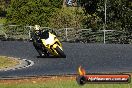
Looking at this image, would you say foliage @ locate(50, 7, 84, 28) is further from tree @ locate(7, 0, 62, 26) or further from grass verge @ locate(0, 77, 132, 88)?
grass verge @ locate(0, 77, 132, 88)

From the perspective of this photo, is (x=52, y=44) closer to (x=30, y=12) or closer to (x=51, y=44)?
(x=51, y=44)

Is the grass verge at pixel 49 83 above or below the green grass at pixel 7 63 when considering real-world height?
above

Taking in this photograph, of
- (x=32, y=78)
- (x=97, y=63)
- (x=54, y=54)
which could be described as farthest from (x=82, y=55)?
(x=32, y=78)

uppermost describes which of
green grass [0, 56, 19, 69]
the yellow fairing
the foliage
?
the yellow fairing

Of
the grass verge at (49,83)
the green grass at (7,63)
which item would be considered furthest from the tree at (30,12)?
the grass verge at (49,83)

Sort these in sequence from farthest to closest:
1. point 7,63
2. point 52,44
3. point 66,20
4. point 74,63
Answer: point 66,20 → point 52,44 → point 74,63 → point 7,63

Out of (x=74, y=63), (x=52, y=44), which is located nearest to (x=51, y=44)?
(x=52, y=44)

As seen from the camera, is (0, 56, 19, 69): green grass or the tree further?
the tree

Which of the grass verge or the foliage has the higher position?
the grass verge

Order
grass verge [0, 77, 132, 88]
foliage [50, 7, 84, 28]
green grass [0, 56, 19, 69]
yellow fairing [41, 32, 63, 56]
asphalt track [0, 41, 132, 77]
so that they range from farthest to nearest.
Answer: foliage [50, 7, 84, 28], yellow fairing [41, 32, 63, 56], green grass [0, 56, 19, 69], asphalt track [0, 41, 132, 77], grass verge [0, 77, 132, 88]

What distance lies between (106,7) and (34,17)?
860 cm

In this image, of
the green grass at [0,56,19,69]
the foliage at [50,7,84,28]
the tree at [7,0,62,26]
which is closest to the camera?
the green grass at [0,56,19,69]

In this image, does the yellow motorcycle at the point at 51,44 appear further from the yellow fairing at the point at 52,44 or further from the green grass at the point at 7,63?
the green grass at the point at 7,63

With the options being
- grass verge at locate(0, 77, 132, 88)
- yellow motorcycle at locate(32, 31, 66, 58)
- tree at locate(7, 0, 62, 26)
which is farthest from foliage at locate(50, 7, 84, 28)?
grass verge at locate(0, 77, 132, 88)
